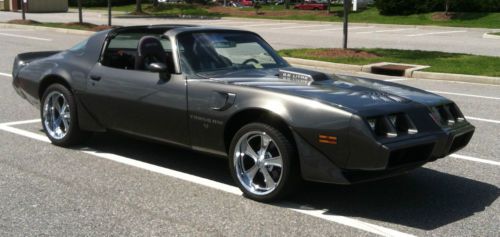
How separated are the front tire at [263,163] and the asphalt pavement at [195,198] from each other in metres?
0.12

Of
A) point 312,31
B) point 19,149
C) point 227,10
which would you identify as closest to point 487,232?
point 19,149

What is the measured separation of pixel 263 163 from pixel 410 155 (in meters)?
1.11

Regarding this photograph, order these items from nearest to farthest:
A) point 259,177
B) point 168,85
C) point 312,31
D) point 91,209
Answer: point 91,209, point 259,177, point 168,85, point 312,31

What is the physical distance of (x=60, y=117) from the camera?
6.72 metres

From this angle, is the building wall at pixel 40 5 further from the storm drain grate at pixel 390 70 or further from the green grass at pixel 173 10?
the storm drain grate at pixel 390 70

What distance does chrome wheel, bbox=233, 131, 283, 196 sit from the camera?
192 inches

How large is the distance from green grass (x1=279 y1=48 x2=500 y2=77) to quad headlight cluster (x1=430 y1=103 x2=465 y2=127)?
29.2 ft

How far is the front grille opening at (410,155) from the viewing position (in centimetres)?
447

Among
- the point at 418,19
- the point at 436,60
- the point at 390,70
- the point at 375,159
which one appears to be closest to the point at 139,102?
the point at 375,159

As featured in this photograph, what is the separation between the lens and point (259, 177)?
5055mm

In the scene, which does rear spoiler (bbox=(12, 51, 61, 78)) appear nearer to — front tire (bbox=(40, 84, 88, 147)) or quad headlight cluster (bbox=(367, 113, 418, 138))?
front tire (bbox=(40, 84, 88, 147))

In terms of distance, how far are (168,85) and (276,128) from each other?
1.19m

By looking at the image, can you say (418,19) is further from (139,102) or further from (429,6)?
(139,102)

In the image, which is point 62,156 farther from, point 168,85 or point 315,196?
point 315,196
